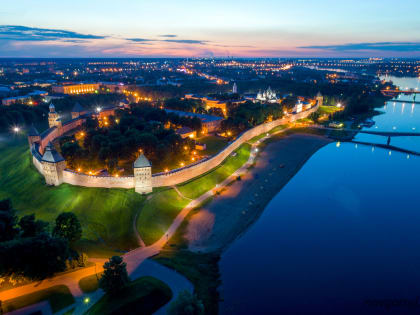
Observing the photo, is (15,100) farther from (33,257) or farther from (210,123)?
(33,257)

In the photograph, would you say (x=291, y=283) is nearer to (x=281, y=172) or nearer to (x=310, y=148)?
(x=281, y=172)

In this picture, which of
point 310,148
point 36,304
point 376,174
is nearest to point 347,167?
point 376,174

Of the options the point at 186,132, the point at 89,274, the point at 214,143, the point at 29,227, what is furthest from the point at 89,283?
the point at 214,143

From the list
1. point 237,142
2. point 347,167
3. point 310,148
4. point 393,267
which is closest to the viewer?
point 393,267

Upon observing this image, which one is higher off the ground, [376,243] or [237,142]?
[237,142]

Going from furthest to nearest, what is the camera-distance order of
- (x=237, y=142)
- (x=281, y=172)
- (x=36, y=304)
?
(x=237, y=142) → (x=281, y=172) → (x=36, y=304)

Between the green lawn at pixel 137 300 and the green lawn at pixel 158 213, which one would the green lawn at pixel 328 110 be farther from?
the green lawn at pixel 137 300
